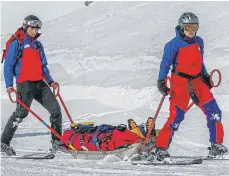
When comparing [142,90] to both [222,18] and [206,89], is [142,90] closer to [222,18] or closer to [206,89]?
[222,18]

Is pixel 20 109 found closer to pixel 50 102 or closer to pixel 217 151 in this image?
pixel 50 102

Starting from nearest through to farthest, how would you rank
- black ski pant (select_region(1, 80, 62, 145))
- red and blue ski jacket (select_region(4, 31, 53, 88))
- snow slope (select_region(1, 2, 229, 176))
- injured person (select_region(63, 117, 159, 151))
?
snow slope (select_region(1, 2, 229, 176))
injured person (select_region(63, 117, 159, 151))
red and blue ski jacket (select_region(4, 31, 53, 88))
black ski pant (select_region(1, 80, 62, 145))

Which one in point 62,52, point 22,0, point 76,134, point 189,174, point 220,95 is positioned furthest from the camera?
point 22,0

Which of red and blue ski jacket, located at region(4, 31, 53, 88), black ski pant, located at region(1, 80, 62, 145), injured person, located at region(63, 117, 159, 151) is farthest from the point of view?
black ski pant, located at region(1, 80, 62, 145)

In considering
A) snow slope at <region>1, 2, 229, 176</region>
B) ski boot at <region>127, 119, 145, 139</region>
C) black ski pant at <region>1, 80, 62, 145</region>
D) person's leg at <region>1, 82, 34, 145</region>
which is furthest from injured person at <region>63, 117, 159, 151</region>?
person's leg at <region>1, 82, 34, 145</region>

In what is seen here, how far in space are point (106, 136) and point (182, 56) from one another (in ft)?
3.99

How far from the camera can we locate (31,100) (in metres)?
7.02

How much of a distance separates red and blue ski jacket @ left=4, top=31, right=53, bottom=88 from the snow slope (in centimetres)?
108

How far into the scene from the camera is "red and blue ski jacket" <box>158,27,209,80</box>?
614 cm

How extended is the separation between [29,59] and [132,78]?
711cm

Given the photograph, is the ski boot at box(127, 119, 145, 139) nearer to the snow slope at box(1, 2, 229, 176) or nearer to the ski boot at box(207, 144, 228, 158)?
the snow slope at box(1, 2, 229, 176)

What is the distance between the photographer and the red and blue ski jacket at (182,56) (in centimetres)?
614

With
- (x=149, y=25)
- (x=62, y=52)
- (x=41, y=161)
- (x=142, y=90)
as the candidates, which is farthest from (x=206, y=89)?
(x=149, y=25)

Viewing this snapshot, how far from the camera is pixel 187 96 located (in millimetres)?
6215
